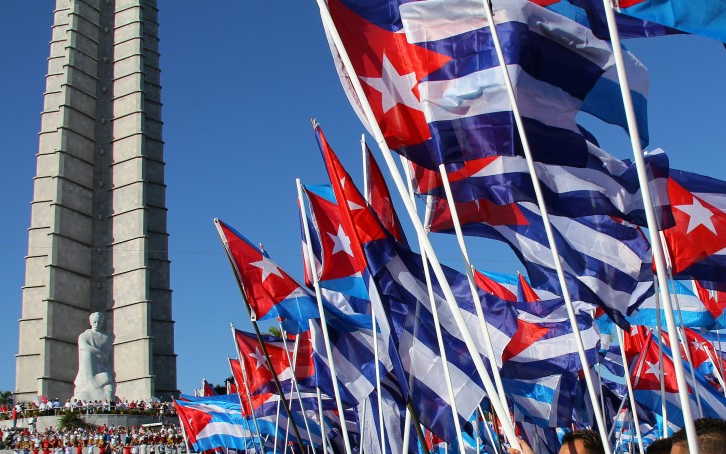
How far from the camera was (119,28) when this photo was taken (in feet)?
198

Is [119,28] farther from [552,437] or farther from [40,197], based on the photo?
[552,437]

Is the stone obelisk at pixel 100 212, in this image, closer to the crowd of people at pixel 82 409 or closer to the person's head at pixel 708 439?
the crowd of people at pixel 82 409

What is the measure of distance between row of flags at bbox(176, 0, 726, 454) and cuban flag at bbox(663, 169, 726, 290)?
0.07 feet

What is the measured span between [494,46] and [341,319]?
7.21 m

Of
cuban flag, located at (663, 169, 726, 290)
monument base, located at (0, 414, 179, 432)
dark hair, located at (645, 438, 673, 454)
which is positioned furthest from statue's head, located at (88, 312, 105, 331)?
dark hair, located at (645, 438, 673, 454)

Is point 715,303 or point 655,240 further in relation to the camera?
point 715,303

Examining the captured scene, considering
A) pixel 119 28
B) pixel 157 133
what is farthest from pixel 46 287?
pixel 119 28

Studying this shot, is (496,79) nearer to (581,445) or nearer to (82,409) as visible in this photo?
(581,445)

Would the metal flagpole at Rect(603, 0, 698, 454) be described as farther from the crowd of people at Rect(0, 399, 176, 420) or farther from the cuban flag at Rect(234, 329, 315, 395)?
the crowd of people at Rect(0, 399, 176, 420)

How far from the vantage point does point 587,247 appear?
908 cm

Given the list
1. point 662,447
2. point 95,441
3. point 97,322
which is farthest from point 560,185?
point 97,322

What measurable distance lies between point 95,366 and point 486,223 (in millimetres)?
39896

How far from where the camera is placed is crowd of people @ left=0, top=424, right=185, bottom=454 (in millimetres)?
30062

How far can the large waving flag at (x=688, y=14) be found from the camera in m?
4.69
